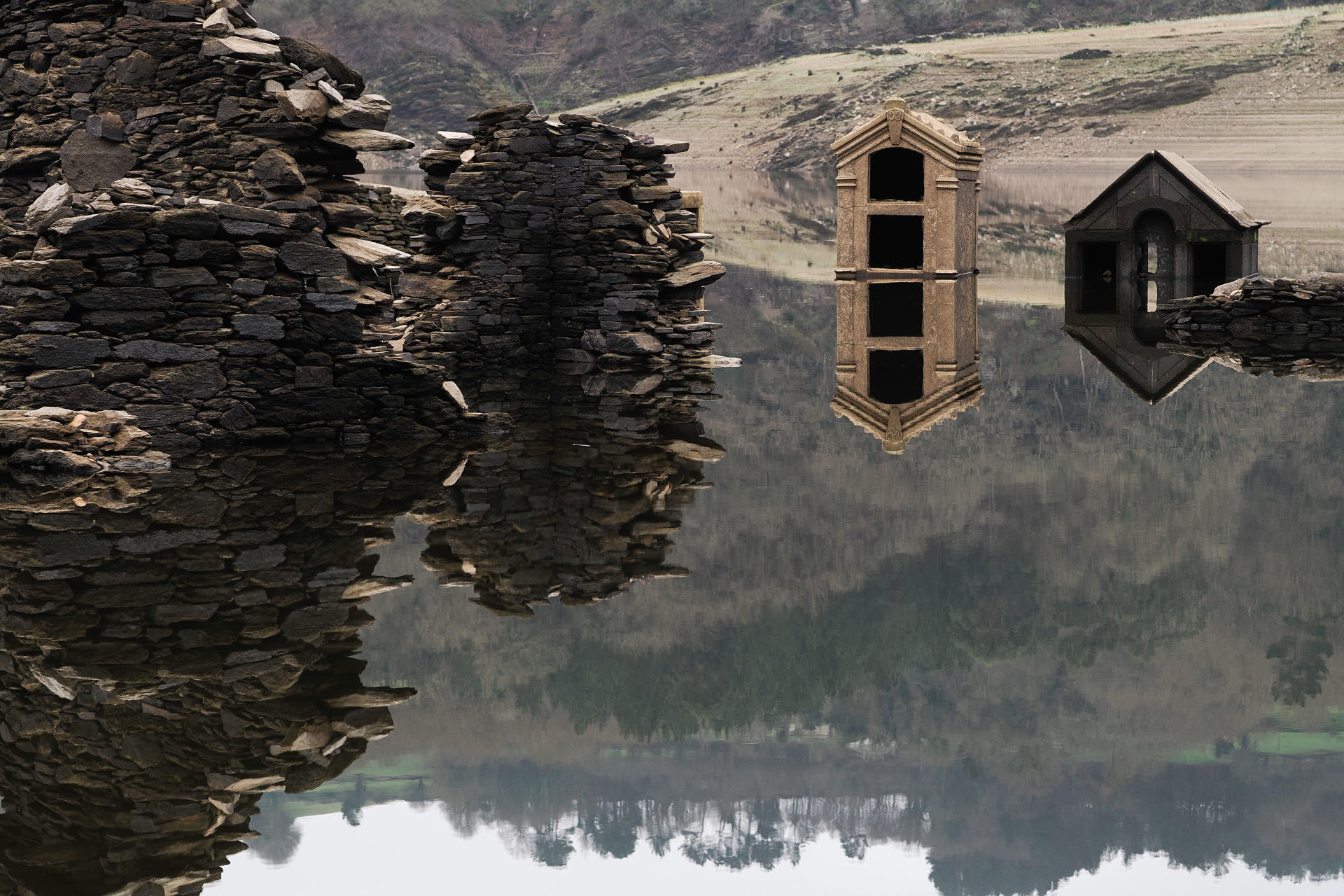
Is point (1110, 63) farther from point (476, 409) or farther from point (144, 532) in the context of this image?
point (144, 532)

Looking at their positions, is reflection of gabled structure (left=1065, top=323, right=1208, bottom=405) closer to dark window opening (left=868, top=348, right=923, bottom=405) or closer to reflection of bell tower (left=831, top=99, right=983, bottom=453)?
reflection of bell tower (left=831, top=99, right=983, bottom=453)

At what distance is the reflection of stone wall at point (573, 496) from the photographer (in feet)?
28.4

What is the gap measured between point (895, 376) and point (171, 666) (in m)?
11.0

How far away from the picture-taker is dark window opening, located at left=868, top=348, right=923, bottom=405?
15297mm

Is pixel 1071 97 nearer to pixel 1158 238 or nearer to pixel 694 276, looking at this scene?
pixel 1158 238

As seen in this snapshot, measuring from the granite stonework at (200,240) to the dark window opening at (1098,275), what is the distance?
10.3m

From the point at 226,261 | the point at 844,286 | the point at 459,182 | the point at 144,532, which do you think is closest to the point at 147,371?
the point at 226,261

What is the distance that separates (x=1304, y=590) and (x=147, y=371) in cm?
835

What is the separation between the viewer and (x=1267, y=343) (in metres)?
19.3

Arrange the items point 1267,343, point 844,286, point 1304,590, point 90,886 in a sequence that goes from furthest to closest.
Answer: point 844,286 → point 1267,343 → point 1304,590 → point 90,886

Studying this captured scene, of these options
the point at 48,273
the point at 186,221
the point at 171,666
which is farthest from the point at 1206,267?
the point at 171,666

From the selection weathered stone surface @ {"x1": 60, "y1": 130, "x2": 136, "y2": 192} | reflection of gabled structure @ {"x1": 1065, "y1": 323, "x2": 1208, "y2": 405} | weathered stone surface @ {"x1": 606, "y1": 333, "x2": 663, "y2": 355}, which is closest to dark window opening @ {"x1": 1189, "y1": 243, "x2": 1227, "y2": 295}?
reflection of gabled structure @ {"x1": 1065, "y1": 323, "x2": 1208, "y2": 405}

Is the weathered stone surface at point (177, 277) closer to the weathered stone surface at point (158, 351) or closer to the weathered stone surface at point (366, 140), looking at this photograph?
the weathered stone surface at point (158, 351)

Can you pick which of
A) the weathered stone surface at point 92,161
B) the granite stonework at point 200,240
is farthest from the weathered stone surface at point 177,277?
the weathered stone surface at point 92,161
